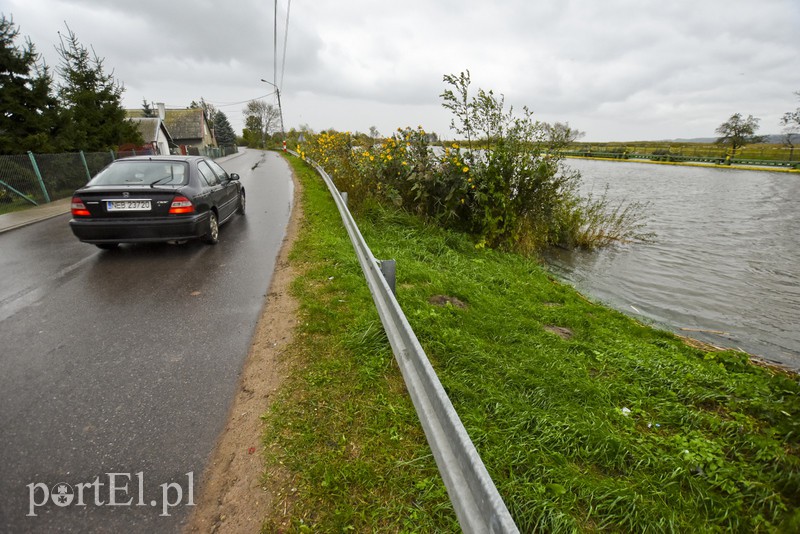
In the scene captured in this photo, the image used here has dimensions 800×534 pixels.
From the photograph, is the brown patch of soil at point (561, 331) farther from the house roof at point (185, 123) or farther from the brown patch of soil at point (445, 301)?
the house roof at point (185, 123)

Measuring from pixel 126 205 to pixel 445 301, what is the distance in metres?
4.68

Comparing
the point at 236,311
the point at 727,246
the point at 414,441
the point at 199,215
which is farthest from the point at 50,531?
the point at 727,246

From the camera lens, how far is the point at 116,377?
2828 millimetres

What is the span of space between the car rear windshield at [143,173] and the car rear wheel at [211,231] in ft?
2.37

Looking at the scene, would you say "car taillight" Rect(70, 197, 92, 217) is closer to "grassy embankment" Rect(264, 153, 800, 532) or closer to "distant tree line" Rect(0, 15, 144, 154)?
"grassy embankment" Rect(264, 153, 800, 532)

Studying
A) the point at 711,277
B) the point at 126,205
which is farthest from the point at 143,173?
the point at 711,277

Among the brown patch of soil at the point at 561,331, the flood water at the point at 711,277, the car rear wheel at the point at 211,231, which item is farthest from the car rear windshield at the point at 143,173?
the flood water at the point at 711,277

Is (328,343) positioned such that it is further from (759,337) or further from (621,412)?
(759,337)

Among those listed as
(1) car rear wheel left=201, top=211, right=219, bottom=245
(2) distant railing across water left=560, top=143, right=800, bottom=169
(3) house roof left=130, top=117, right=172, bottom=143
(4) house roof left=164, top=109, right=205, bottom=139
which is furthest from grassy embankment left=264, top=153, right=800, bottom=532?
(4) house roof left=164, top=109, right=205, bottom=139

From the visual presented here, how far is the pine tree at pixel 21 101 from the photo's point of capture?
10.9 m

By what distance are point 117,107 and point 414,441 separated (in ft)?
70.8

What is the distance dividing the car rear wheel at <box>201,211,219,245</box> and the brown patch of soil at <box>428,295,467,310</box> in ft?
13.2

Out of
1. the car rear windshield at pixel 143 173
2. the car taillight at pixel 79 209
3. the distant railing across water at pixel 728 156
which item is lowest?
the car taillight at pixel 79 209

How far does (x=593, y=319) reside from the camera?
14.7 ft
